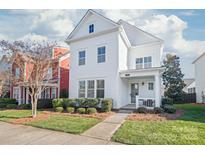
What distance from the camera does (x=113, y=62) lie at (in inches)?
621

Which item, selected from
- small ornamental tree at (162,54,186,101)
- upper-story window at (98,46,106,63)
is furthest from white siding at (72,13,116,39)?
small ornamental tree at (162,54,186,101)

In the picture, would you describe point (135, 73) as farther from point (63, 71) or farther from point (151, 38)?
point (63, 71)

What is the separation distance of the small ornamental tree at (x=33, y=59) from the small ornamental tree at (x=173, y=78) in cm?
2121

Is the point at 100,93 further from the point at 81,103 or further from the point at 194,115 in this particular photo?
the point at 194,115

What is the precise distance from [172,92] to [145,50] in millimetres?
14008

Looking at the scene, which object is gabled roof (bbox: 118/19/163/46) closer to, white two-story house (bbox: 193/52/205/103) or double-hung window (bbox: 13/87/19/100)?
white two-story house (bbox: 193/52/205/103)

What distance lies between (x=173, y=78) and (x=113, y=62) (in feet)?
63.7

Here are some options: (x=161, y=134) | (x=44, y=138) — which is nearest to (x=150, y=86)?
(x=161, y=134)

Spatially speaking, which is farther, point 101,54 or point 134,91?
point 134,91

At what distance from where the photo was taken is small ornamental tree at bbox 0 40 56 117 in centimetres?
1365

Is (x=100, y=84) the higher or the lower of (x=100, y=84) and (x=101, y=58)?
the lower

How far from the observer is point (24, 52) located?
49.2ft

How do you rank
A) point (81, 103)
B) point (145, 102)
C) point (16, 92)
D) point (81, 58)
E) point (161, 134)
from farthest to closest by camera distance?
1. point (16, 92)
2. point (81, 58)
3. point (81, 103)
4. point (145, 102)
5. point (161, 134)

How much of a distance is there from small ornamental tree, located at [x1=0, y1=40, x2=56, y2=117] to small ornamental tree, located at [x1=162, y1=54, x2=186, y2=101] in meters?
21.2
